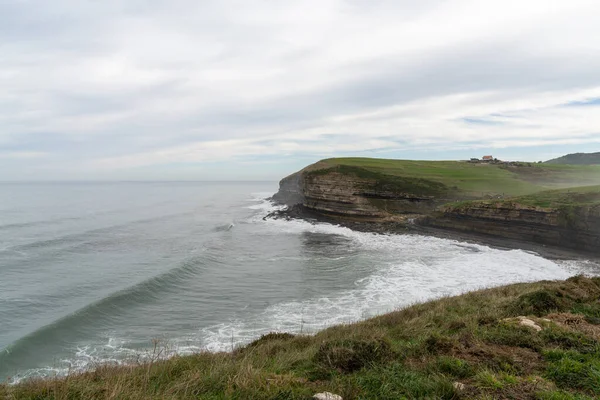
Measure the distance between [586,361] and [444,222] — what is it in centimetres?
3670

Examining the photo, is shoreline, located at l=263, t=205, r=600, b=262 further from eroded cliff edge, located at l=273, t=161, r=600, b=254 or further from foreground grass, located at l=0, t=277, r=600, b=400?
foreground grass, located at l=0, t=277, r=600, b=400

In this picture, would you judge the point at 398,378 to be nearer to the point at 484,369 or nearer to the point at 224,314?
the point at 484,369

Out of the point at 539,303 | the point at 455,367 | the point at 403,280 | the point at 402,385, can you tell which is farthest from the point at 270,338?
the point at 403,280

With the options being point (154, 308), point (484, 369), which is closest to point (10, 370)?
point (154, 308)

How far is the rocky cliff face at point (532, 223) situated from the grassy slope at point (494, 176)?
1167cm

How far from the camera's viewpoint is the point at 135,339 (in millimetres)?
13773

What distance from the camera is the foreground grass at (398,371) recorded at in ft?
17.1

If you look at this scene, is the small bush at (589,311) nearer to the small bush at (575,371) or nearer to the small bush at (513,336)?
the small bush at (513,336)

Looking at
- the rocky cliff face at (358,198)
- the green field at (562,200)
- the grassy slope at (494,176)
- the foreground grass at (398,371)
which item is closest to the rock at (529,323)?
the foreground grass at (398,371)

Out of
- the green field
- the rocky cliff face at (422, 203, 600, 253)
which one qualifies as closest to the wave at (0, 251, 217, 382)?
the rocky cliff face at (422, 203, 600, 253)

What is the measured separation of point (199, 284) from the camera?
20.8m

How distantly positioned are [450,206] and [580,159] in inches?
5354

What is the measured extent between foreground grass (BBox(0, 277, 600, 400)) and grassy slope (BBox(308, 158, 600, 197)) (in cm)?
4485

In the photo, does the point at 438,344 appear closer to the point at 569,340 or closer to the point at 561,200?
the point at 569,340
